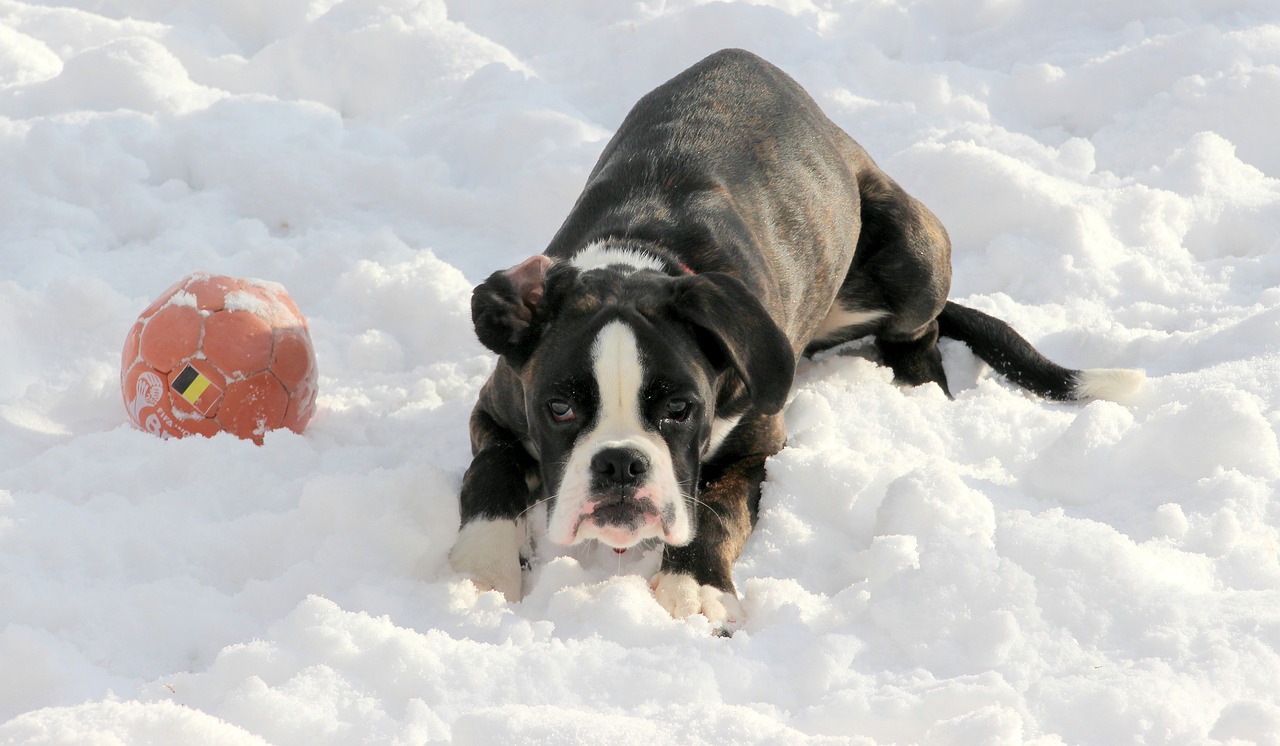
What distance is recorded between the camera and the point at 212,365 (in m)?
4.44

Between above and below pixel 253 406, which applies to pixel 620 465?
below

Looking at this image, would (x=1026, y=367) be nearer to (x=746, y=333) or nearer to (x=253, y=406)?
(x=746, y=333)

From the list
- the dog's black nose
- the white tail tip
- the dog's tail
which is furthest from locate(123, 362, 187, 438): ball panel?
the white tail tip

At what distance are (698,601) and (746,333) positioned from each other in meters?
0.79

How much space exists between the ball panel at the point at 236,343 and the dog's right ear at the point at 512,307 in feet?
3.38

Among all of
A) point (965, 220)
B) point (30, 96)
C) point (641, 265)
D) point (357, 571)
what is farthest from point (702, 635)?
point (30, 96)

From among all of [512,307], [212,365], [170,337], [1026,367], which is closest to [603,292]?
[512,307]

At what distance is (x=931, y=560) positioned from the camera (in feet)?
11.0

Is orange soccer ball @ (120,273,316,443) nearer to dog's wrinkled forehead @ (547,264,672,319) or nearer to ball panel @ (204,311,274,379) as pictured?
ball panel @ (204,311,274,379)

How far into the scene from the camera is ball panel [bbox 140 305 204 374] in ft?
14.5

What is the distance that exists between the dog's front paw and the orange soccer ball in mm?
1642

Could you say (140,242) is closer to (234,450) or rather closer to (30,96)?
Result: (30,96)

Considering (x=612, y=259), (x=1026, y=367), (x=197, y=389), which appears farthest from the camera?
(x=1026, y=367)

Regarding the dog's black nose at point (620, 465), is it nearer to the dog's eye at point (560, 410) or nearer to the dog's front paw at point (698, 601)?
the dog's eye at point (560, 410)
